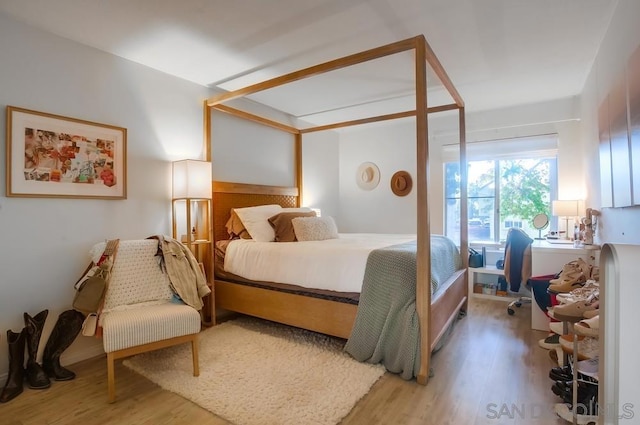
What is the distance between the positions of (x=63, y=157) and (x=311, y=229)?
82.9 inches

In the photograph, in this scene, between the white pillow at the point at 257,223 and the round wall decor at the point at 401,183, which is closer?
the white pillow at the point at 257,223

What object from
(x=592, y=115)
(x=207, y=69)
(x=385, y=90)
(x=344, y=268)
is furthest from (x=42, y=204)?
(x=592, y=115)

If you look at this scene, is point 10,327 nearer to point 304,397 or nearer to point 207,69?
point 304,397

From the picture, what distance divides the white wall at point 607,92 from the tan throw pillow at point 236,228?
2.90 m

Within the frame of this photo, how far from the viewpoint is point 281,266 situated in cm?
290

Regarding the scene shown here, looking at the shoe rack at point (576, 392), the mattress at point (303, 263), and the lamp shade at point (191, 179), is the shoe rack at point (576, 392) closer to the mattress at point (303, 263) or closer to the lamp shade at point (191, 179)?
the mattress at point (303, 263)

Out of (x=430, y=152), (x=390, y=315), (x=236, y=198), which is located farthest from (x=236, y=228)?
(x=430, y=152)

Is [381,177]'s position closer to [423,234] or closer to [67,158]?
[423,234]

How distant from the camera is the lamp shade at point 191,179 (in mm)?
2951

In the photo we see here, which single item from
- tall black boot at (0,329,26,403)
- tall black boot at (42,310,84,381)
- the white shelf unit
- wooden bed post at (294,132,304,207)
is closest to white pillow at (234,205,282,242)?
wooden bed post at (294,132,304,207)

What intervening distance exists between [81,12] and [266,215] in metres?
2.15

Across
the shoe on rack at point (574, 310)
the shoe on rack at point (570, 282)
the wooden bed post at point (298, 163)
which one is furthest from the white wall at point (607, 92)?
the wooden bed post at point (298, 163)

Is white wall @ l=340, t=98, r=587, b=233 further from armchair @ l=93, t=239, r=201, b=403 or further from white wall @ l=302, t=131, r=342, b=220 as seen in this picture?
armchair @ l=93, t=239, r=201, b=403

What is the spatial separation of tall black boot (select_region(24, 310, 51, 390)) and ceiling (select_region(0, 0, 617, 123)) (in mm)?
1992
